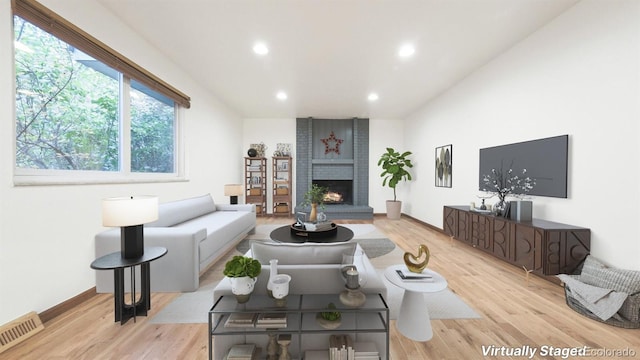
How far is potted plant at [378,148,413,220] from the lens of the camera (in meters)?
6.08

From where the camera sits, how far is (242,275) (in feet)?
4.45

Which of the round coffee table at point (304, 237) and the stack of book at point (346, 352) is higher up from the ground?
the round coffee table at point (304, 237)

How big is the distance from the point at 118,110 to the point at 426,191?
18.4ft

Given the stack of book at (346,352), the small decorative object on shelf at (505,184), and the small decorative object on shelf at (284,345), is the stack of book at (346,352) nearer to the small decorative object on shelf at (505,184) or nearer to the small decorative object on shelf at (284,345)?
the small decorative object on shelf at (284,345)

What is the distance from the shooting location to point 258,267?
141cm

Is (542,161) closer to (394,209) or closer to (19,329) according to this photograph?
(394,209)

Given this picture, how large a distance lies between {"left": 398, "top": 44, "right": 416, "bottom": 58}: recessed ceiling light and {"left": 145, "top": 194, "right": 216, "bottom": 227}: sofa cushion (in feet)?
12.0

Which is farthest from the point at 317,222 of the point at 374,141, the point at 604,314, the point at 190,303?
the point at 374,141

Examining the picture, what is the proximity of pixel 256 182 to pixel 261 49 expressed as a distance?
4.07 meters

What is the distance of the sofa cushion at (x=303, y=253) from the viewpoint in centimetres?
159

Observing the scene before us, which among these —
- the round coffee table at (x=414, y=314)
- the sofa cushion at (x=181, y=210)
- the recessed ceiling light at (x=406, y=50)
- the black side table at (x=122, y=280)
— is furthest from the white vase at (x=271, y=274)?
the recessed ceiling light at (x=406, y=50)

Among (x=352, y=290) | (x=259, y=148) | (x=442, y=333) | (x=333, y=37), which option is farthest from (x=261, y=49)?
(x=259, y=148)

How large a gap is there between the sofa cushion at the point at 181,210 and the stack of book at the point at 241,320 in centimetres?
199

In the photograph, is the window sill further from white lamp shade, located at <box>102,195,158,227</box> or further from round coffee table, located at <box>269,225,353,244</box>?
round coffee table, located at <box>269,225,353,244</box>
